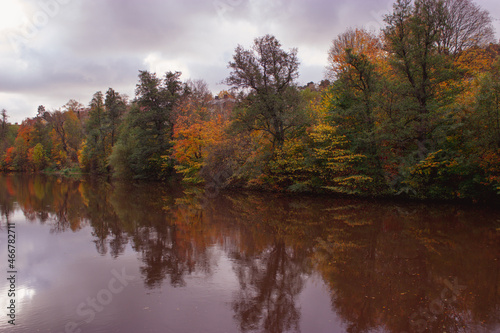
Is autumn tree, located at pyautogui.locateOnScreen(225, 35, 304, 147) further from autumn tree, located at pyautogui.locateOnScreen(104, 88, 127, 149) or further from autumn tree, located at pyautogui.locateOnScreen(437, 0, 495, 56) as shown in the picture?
autumn tree, located at pyautogui.locateOnScreen(104, 88, 127, 149)

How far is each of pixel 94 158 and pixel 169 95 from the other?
21043 mm

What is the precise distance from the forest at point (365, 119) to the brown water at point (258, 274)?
3528 mm

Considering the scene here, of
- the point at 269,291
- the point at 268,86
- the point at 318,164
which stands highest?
the point at 268,86

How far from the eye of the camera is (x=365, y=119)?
59.3ft

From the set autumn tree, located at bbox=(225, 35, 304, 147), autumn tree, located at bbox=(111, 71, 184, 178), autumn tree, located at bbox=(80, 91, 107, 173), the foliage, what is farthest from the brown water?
autumn tree, located at bbox=(80, 91, 107, 173)

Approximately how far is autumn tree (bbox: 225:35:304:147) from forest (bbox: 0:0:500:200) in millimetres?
74

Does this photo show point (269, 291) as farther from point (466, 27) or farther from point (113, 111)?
point (113, 111)

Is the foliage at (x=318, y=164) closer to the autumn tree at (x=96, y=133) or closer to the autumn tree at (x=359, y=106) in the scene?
the autumn tree at (x=359, y=106)

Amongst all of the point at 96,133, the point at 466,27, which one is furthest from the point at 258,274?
the point at 96,133

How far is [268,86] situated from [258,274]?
57.3ft

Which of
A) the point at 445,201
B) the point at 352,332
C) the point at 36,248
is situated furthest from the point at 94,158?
the point at 352,332

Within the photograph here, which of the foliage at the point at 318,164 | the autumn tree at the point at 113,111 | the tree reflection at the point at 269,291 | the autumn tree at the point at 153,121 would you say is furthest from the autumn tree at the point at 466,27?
the autumn tree at the point at 113,111

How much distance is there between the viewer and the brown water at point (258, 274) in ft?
16.6

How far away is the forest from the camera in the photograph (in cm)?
1492
